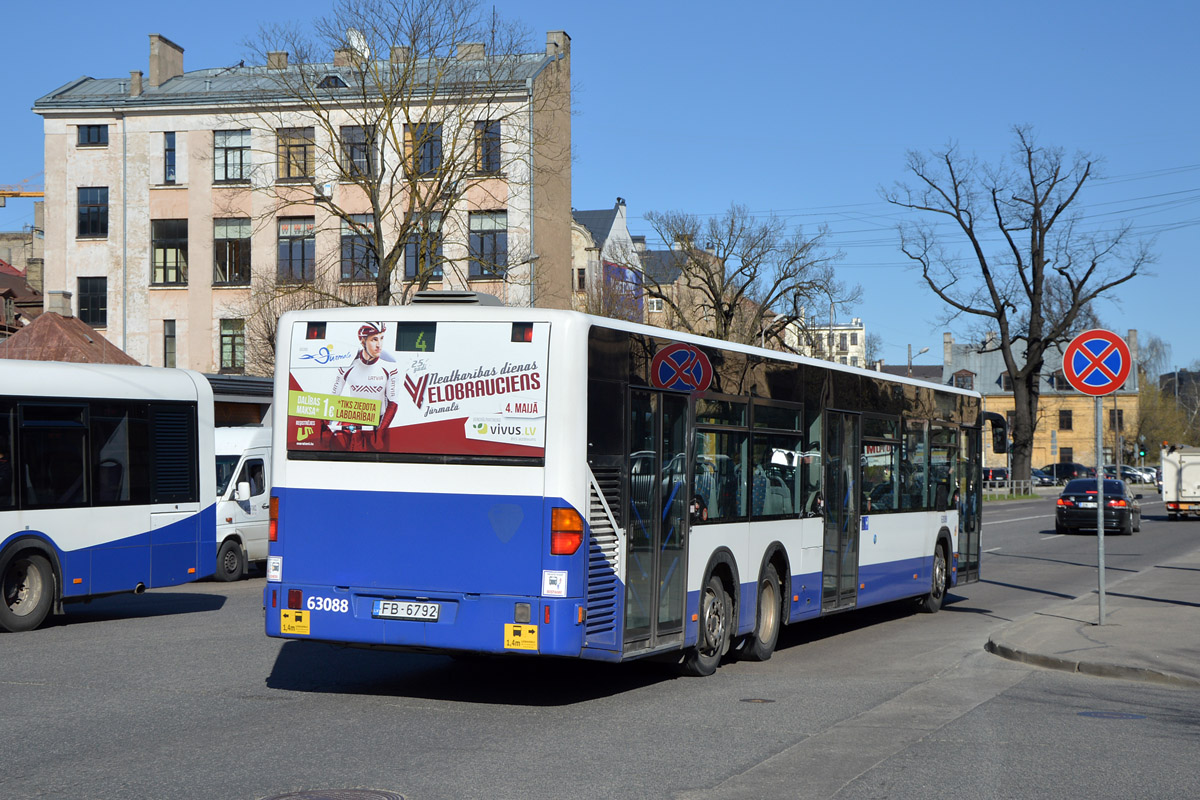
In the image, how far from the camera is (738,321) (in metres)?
62.1

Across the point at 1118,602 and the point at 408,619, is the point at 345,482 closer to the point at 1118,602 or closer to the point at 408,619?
the point at 408,619

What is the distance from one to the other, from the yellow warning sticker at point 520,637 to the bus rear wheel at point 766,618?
3.59 metres

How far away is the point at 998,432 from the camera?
19453 mm

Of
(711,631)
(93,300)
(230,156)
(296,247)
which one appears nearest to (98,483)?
(711,631)

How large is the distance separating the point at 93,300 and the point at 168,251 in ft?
12.3

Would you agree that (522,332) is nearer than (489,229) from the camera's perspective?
Yes

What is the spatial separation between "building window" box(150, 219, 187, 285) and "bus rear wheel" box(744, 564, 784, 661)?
152 ft

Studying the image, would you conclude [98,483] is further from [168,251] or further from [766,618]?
[168,251]

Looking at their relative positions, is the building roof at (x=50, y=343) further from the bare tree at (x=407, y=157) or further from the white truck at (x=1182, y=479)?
the white truck at (x=1182, y=479)

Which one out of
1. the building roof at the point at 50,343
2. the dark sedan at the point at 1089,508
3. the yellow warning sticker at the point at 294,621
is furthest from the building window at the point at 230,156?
the yellow warning sticker at the point at 294,621

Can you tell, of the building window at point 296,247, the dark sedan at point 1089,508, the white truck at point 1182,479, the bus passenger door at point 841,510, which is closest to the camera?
the bus passenger door at point 841,510

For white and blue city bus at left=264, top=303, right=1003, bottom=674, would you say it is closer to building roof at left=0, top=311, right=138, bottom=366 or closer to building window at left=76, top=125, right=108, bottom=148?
building roof at left=0, top=311, right=138, bottom=366

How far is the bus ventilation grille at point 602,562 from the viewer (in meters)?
9.32

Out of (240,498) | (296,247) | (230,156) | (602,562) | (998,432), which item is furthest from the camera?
(230,156)
